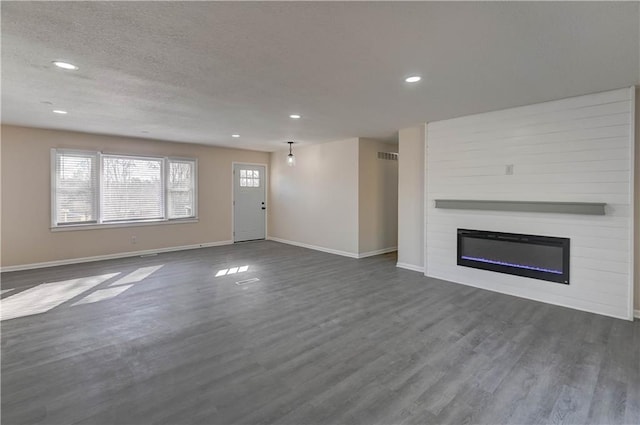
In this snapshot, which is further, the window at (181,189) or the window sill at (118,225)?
the window at (181,189)

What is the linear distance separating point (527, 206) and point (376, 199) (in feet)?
10.5

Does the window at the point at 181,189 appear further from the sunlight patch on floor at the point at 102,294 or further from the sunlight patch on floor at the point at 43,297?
the sunlight patch on floor at the point at 102,294

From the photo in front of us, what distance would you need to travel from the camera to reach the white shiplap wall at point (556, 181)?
3461mm

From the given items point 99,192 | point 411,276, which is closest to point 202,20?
point 411,276

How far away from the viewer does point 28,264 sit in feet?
18.3

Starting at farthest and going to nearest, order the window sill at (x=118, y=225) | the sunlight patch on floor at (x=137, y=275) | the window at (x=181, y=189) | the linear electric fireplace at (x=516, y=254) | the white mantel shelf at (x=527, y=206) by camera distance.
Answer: the window at (x=181, y=189)
the window sill at (x=118, y=225)
the sunlight patch on floor at (x=137, y=275)
the linear electric fireplace at (x=516, y=254)
the white mantel shelf at (x=527, y=206)

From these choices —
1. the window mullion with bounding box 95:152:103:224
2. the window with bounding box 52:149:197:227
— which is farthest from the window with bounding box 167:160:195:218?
the window mullion with bounding box 95:152:103:224

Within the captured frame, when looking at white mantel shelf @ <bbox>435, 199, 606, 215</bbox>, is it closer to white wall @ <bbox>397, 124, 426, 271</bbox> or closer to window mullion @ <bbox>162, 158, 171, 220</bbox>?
white wall @ <bbox>397, 124, 426, 271</bbox>

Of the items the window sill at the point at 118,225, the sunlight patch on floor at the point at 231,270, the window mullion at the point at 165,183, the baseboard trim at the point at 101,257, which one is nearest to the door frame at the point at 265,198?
the baseboard trim at the point at 101,257

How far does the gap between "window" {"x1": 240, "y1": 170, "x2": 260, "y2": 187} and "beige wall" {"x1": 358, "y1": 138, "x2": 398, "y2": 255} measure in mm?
3594

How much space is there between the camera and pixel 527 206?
4.05 metres

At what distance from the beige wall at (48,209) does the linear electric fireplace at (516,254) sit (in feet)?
20.2

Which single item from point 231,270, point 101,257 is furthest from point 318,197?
point 101,257

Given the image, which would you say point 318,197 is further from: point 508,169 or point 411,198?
point 508,169
